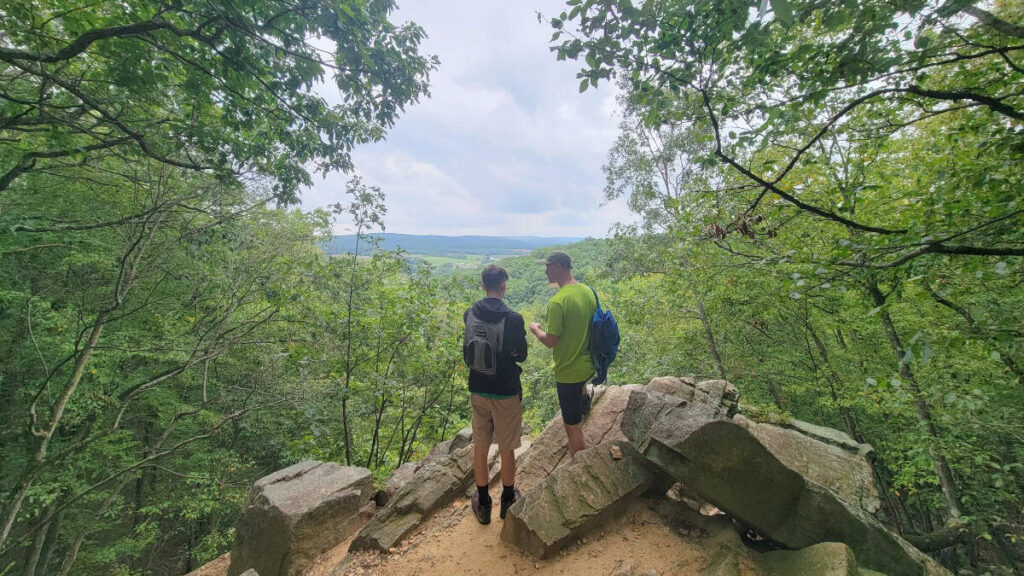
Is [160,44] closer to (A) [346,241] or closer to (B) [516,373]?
(A) [346,241]

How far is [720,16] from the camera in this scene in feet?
7.61

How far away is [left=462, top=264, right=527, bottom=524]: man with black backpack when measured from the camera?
344cm

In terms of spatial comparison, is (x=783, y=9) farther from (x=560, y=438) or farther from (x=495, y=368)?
(x=560, y=438)

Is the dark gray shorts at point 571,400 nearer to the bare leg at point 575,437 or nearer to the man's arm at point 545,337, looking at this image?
the bare leg at point 575,437

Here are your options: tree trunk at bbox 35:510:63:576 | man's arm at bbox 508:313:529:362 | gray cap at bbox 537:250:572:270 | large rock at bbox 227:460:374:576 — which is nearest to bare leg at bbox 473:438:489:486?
man's arm at bbox 508:313:529:362

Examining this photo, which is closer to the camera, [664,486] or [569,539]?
[569,539]

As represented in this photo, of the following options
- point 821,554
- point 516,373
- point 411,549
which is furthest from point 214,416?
point 821,554

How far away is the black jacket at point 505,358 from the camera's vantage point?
3.47m

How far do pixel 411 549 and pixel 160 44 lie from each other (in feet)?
18.7

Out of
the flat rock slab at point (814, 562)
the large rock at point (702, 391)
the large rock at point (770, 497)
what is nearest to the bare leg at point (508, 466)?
the large rock at point (770, 497)

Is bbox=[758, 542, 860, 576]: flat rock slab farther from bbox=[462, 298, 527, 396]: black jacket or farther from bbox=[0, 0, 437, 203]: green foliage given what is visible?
bbox=[0, 0, 437, 203]: green foliage

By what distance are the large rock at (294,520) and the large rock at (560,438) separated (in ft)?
7.67

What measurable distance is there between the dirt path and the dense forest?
2.14 m

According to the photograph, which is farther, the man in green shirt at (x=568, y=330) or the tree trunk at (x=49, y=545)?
the tree trunk at (x=49, y=545)
